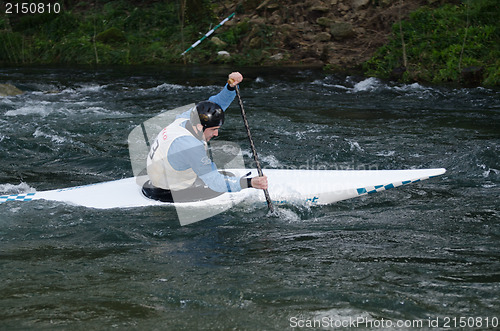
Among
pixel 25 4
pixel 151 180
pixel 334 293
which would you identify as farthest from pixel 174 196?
pixel 25 4

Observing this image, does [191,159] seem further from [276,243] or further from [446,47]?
[446,47]

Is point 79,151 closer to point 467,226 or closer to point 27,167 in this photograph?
point 27,167

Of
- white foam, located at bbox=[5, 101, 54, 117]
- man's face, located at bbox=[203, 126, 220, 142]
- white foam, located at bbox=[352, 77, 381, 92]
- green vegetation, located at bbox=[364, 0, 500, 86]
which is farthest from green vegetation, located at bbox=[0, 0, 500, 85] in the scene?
man's face, located at bbox=[203, 126, 220, 142]

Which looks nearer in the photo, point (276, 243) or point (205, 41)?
point (276, 243)

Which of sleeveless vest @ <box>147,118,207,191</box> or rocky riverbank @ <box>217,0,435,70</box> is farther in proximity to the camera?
rocky riverbank @ <box>217,0,435,70</box>

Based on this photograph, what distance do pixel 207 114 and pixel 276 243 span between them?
3.95ft

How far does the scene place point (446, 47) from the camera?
40.1 feet

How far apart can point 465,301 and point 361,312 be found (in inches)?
23.8

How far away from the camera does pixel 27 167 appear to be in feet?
22.4

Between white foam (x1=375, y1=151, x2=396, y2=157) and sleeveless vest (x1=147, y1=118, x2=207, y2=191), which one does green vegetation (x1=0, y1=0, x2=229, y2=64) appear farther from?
sleeveless vest (x1=147, y1=118, x2=207, y2=191)

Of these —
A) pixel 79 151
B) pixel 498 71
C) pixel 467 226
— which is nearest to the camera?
pixel 467 226

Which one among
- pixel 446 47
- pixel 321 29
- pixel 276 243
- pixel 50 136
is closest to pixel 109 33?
pixel 321 29

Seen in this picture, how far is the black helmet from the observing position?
445cm

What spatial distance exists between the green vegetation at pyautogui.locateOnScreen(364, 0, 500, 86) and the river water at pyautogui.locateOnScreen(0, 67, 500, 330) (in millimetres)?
2644
